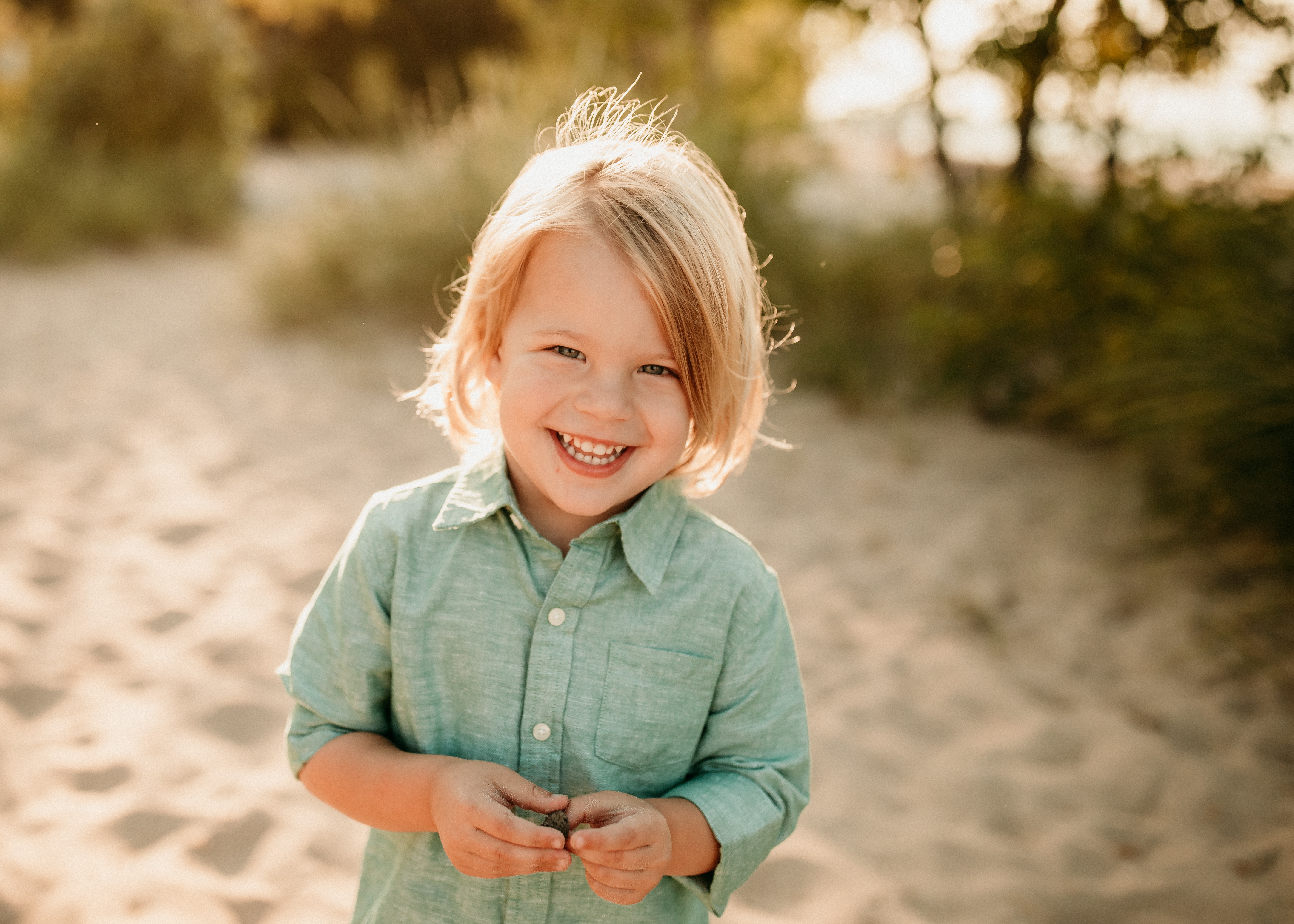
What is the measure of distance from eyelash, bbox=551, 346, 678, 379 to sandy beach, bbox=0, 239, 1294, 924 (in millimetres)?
1309

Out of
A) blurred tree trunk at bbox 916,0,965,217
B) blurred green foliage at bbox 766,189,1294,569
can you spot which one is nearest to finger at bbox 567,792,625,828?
blurred green foliage at bbox 766,189,1294,569

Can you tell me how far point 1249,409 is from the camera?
329cm

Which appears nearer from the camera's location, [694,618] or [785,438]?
[694,618]

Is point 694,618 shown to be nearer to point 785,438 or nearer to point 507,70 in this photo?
point 785,438

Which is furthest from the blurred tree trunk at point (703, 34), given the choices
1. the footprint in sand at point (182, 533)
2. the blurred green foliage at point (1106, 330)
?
the footprint in sand at point (182, 533)

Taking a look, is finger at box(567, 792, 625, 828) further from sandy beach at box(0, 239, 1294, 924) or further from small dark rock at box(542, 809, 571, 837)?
sandy beach at box(0, 239, 1294, 924)

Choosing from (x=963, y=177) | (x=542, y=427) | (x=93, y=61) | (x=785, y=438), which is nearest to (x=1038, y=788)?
(x=542, y=427)

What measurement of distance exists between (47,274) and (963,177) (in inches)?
258

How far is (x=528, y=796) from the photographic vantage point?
3.33ft

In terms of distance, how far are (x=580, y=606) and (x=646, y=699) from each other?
139 mm

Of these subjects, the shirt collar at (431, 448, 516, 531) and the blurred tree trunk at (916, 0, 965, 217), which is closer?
the shirt collar at (431, 448, 516, 531)

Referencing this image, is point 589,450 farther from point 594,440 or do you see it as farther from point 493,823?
point 493,823

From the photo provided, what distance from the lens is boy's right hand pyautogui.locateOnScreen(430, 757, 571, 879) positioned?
3.20ft

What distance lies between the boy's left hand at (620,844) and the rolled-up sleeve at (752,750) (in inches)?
4.0
